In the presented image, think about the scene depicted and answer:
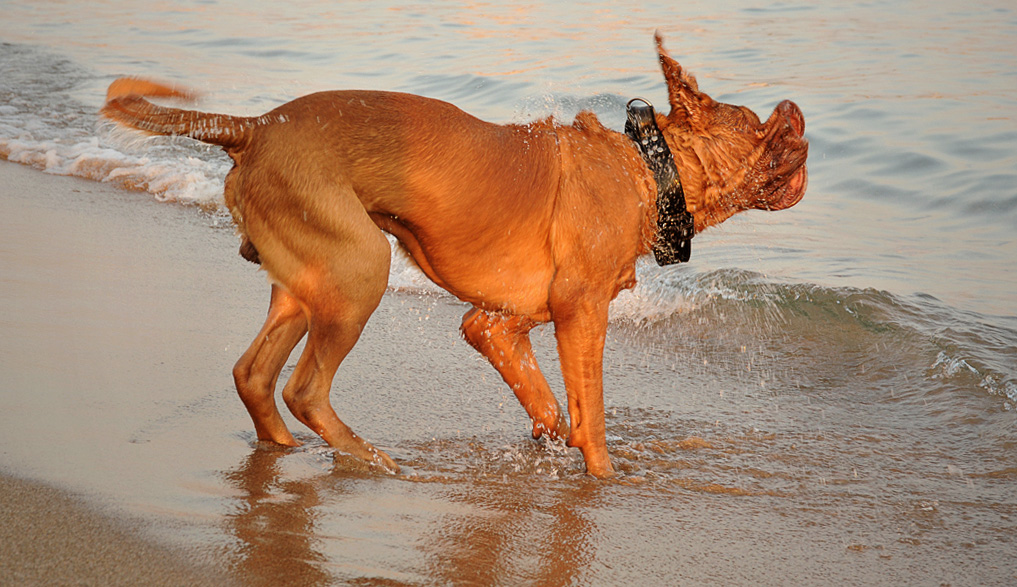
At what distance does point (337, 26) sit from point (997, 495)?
17.2 m

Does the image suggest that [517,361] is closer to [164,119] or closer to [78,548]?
[164,119]

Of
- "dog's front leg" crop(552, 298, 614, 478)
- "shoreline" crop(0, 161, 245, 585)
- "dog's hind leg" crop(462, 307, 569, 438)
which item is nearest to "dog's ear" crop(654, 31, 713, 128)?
"dog's front leg" crop(552, 298, 614, 478)

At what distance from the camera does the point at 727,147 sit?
14.4 ft

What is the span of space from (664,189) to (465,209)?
3.06 feet

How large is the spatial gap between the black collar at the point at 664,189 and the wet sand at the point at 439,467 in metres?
0.98

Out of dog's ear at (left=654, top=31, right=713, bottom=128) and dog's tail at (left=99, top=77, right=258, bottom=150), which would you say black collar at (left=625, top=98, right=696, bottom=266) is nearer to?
dog's ear at (left=654, top=31, right=713, bottom=128)

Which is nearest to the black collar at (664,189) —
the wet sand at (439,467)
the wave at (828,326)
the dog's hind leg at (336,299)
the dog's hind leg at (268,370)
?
the wet sand at (439,467)

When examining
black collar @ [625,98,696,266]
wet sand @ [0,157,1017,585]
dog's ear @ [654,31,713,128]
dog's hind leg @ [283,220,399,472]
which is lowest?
wet sand @ [0,157,1017,585]

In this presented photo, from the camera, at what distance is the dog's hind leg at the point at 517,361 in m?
4.67

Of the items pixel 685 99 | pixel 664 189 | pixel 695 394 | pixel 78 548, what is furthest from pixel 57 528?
pixel 695 394

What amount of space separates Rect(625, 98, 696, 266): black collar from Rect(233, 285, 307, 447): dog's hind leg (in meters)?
1.66

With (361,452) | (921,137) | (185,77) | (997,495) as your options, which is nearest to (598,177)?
(361,452)

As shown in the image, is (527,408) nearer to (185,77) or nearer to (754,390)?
(754,390)

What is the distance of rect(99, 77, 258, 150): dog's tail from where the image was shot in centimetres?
361
